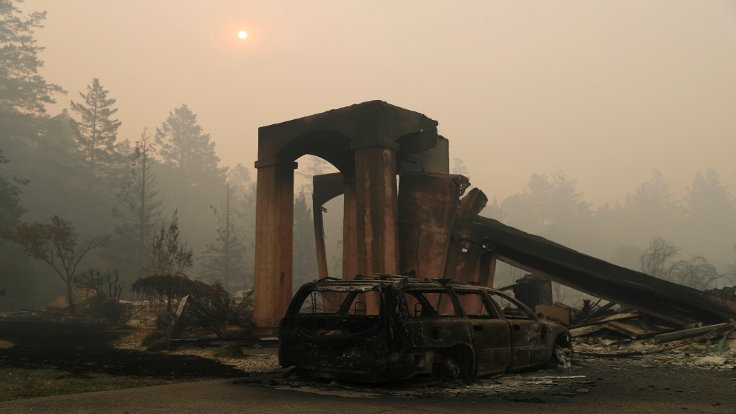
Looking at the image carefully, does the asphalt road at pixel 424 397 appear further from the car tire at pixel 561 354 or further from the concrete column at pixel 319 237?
the concrete column at pixel 319 237

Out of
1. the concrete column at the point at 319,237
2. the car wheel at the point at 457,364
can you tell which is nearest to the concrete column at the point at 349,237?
the concrete column at the point at 319,237

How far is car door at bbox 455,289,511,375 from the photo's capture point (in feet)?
24.2

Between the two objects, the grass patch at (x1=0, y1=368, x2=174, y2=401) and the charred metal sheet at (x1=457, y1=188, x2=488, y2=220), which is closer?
the grass patch at (x1=0, y1=368, x2=174, y2=401)

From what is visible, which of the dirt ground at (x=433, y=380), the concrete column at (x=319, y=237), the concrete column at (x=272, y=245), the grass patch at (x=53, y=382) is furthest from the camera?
the concrete column at (x=319, y=237)

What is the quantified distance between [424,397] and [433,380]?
2.15 ft

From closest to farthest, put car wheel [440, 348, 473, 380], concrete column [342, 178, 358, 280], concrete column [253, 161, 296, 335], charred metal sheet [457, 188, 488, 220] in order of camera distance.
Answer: car wheel [440, 348, 473, 380] < concrete column [253, 161, 296, 335] < charred metal sheet [457, 188, 488, 220] < concrete column [342, 178, 358, 280]

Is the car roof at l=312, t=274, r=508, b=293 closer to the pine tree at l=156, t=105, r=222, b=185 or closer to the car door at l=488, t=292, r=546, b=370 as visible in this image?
the car door at l=488, t=292, r=546, b=370

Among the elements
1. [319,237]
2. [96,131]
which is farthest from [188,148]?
Answer: [319,237]

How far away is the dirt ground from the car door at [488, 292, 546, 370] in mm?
218

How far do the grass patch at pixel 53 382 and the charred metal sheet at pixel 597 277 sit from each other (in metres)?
8.58

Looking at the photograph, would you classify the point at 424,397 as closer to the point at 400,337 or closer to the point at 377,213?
the point at 400,337

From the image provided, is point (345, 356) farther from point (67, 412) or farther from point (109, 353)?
point (109, 353)

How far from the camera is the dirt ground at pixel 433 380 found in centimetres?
634

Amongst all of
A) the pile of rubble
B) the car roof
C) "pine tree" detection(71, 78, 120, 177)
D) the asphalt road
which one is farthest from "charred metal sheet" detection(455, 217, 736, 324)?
"pine tree" detection(71, 78, 120, 177)
